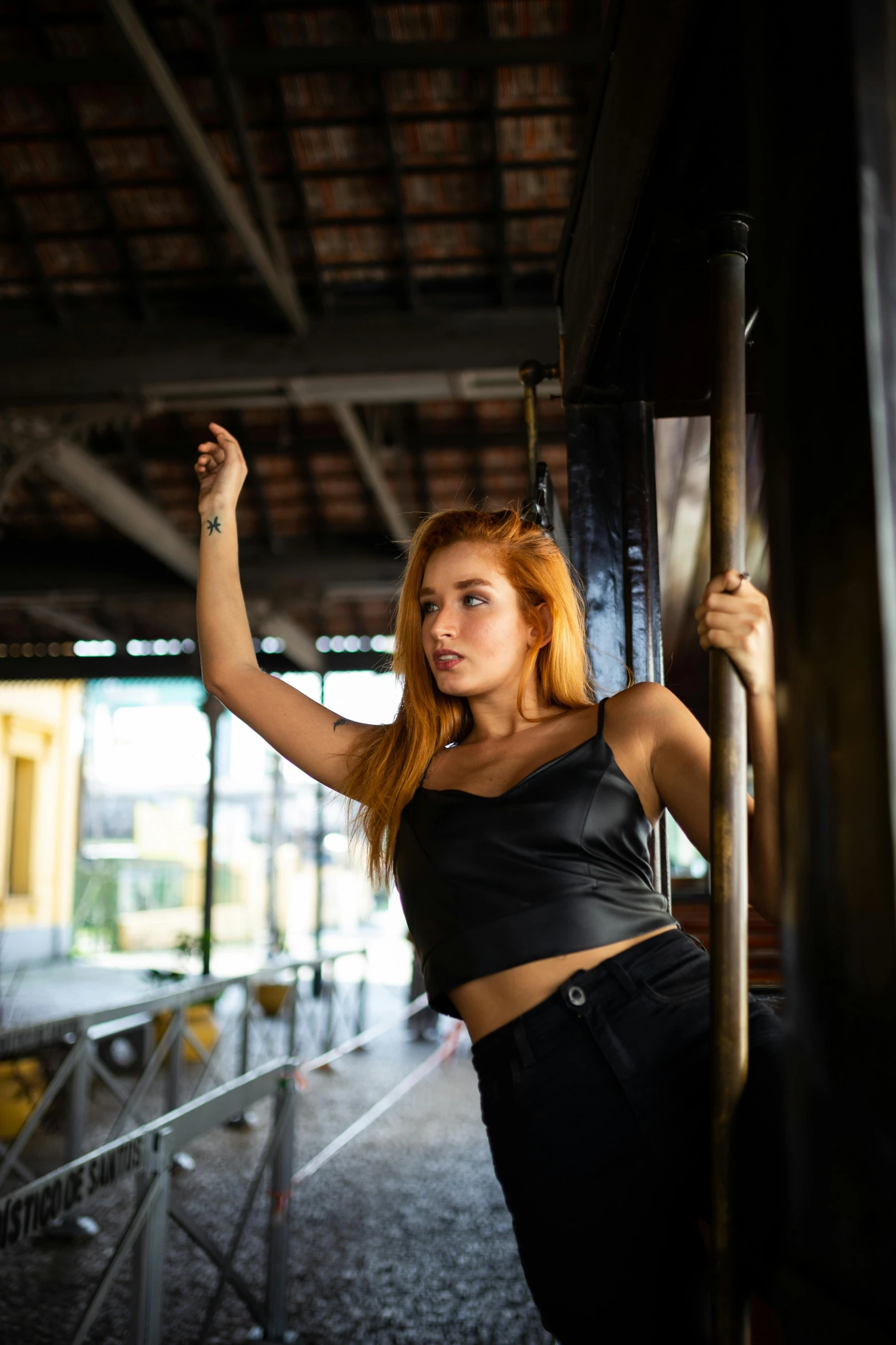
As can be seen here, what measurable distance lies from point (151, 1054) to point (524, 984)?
5.52 meters

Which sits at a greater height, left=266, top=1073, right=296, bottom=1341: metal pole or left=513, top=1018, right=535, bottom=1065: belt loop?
left=513, top=1018, right=535, bottom=1065: belt loop

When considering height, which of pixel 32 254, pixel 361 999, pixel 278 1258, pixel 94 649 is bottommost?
pixel 361 999

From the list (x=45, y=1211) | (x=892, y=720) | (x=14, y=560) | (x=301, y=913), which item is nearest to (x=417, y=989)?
(x=14, y=560)

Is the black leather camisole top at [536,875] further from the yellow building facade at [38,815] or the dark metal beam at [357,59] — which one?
the yellow building facade at [38,815]

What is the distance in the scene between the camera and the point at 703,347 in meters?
1.39

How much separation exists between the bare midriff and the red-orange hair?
0.28 metres

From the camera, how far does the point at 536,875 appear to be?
1.16 m

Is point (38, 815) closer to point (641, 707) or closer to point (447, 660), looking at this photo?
point (447, 660)

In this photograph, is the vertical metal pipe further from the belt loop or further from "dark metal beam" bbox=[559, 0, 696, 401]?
the belt loop

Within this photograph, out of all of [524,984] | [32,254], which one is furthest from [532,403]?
[32,254]

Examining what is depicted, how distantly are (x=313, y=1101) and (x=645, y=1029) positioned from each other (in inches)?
230

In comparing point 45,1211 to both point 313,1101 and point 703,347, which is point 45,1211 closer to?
point 703,347

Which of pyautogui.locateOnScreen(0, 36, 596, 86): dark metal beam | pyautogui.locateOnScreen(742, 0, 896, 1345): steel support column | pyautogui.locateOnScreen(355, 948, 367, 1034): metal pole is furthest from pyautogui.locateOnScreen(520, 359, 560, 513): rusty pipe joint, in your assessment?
pyautogui.locateOnScreen(355, 948, 367, 1034): metal pole

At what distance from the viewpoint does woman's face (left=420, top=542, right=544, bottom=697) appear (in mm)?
1411
